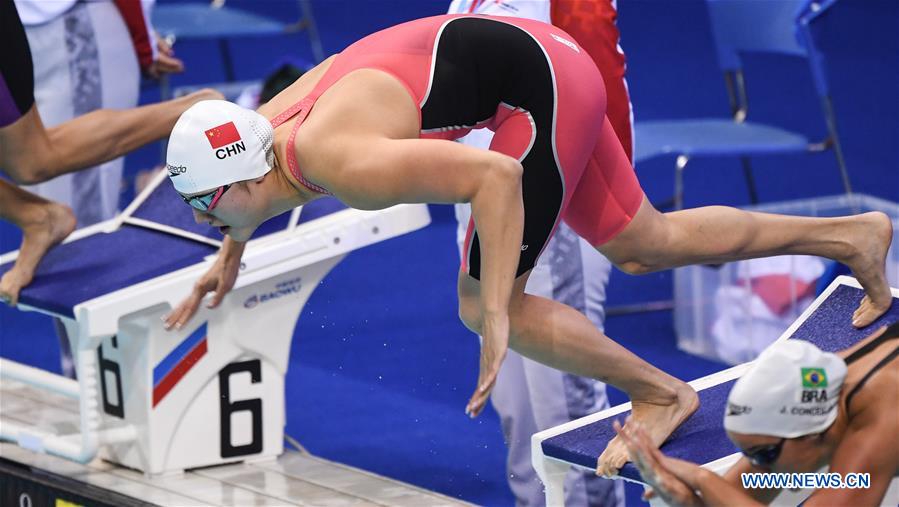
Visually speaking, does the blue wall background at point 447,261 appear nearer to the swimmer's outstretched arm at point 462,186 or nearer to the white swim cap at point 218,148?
the swimmer's outstretched arm at point 462,186

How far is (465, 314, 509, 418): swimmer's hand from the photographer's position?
2842 millimetres

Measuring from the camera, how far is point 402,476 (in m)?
4.43

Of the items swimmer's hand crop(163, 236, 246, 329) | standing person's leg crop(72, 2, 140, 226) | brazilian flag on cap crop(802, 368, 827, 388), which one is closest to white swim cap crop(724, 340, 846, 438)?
brazilian flag on cap crop(802, 368, 827, 388)

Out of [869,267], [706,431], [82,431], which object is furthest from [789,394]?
[82,431]

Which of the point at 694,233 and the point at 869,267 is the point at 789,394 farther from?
the point at 869,267

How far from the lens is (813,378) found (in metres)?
2.57

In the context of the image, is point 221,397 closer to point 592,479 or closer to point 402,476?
point 402,476

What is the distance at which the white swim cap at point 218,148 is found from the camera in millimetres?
2982

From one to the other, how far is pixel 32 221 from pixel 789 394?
2.48m

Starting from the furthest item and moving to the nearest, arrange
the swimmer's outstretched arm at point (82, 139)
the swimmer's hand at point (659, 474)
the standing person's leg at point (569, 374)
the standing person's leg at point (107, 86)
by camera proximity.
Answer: the standing person's leg at point (107, 86) < the swimmer's outstretched arm at point (82, 139) < the standing person's leg at point (569, 374) < the swimmer's hand at point (659, 474)

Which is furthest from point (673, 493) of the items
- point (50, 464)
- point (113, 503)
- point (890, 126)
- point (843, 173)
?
point (890, 126)

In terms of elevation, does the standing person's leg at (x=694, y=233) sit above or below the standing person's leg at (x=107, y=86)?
above

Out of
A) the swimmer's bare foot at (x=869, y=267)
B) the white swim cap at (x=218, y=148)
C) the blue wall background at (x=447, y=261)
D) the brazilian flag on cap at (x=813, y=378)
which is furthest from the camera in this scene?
the blue wall background at (x=447, y=261)

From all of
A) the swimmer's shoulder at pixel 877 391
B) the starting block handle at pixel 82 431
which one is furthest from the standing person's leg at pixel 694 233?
the starting block handle at pixel 82 431
